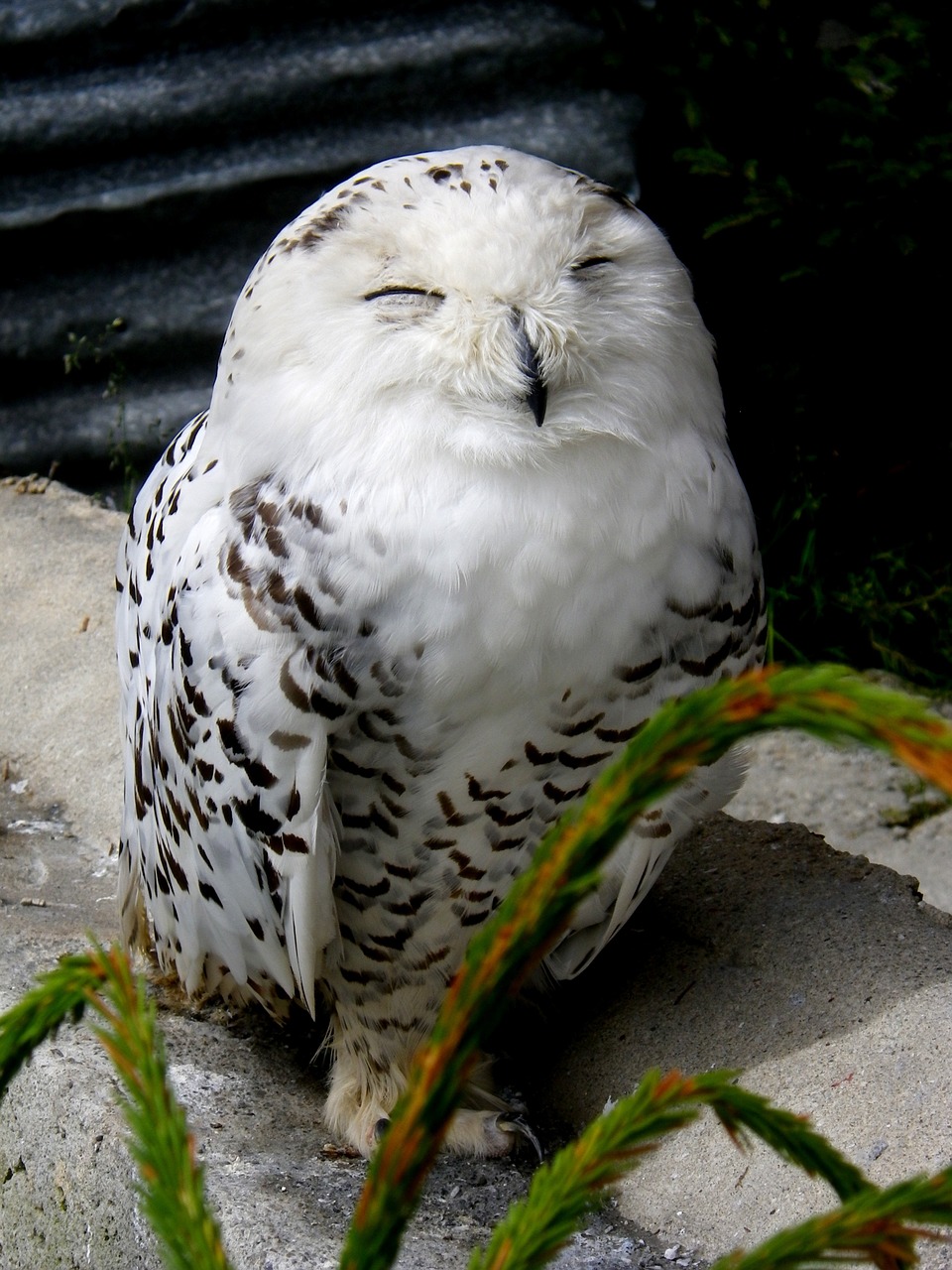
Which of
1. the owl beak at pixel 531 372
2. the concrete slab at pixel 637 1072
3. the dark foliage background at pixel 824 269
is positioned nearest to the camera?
the owl beak at pixel 531 372

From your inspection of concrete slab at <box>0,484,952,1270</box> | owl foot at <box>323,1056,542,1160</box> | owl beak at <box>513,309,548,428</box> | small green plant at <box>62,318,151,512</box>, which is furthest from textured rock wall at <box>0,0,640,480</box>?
owl foot at <box>323,1056,542,1160</box>

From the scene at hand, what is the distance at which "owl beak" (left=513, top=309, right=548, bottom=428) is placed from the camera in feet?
5.57

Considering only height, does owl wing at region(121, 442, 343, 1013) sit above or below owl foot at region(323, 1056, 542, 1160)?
above

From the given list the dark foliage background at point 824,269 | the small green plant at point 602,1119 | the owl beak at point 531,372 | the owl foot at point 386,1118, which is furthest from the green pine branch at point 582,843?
the dark foliage background at point 824,269

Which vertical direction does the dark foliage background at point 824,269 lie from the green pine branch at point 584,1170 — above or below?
below

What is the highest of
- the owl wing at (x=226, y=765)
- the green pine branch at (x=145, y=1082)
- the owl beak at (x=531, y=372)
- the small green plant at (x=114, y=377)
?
the owl beak at (x=531, y=372)

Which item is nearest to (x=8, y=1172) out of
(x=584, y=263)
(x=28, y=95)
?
(x=584, y=263)

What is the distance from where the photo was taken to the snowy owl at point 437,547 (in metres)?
1.76

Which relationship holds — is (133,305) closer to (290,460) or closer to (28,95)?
(28,95)

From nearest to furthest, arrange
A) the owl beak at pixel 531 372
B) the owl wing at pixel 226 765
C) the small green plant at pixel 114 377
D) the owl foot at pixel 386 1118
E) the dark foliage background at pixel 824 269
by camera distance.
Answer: the owl beak at pixel 531 372, the owl wing at pixel 226 765, the owl foot at pixel 386 1118, the dark foliage background at pixel 824 269, the small green plant at pixel 114 377

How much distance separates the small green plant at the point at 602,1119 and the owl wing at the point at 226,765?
0.92m

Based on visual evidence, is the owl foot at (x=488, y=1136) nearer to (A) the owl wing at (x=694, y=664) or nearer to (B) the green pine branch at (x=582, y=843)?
(A) the owl wing at (x=694, y=664)

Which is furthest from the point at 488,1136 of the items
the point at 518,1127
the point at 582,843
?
the point at 582,843

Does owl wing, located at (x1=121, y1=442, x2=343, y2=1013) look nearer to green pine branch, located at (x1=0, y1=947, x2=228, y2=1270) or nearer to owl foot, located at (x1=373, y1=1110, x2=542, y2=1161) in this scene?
owl foot, located at (x1=373, y1=1110, x2=542, y2=1161)
